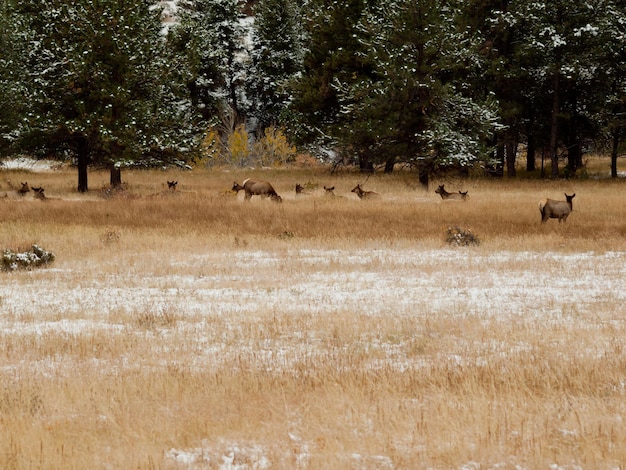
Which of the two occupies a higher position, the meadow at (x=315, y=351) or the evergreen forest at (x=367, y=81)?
the evergreen forest at (x=367, y=81)

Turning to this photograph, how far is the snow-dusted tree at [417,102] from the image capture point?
32188 millimetres

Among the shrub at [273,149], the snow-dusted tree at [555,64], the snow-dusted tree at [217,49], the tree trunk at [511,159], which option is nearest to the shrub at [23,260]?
the snow-dusted tree at [555,64]

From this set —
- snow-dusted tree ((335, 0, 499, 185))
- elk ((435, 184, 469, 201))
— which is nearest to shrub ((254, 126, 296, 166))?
snow-dusted tree ((335, 0, 499, 185))

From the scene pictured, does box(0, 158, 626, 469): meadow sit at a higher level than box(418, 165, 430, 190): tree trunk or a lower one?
lower

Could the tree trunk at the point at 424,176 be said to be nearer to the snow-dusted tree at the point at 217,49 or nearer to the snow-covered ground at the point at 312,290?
the snow-covered ground at the point at 312,290

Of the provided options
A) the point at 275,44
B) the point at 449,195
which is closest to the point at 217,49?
the point at 275,44

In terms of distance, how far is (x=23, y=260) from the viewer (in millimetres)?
14133

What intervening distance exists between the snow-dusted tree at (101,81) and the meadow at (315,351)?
12836 mm

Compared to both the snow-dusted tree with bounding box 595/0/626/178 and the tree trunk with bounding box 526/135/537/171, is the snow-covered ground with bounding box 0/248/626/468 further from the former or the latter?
the tree trunk with bounding box 526/135/537/171

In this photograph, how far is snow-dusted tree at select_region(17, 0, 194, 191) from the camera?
1187 inches

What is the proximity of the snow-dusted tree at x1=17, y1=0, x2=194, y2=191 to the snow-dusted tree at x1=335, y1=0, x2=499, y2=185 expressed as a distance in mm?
8802

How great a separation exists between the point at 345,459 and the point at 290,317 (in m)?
4.60

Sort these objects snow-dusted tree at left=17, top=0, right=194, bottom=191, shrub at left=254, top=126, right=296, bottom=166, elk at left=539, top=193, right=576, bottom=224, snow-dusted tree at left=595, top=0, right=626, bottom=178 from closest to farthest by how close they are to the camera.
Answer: elk at left=539, top=193, right=576, bottom=224 < snow-dusted tree at left=17, top=0, right=194, bottom=191 < snow-dusted tree at left=595, top=0, right=626, bottom=178 < shrub at left=254, top=126, right=296, bottom=166

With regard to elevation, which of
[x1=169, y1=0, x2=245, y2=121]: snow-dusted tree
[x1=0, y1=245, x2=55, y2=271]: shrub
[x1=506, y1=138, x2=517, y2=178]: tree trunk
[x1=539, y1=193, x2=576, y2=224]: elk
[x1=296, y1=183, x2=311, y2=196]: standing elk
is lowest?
[x1=0, y1=245, x2=55, y2=271]: shrub
